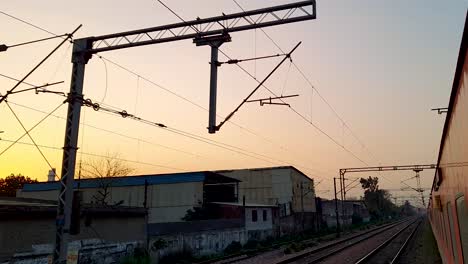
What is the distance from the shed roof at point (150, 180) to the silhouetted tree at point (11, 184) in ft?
43.2

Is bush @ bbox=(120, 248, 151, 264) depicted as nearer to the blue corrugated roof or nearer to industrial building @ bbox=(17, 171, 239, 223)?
industrial building @ bbox=(17, 171, 239, 223)

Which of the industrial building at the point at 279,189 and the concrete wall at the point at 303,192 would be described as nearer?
the industrial building at the point at 279,189

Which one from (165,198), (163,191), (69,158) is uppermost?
(163,191)

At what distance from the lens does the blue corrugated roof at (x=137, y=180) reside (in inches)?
1732

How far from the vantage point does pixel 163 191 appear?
45062 mm

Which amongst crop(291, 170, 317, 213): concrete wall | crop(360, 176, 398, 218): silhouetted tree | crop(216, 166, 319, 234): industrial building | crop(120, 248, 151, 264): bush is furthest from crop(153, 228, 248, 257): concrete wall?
crop(360, 176, 398, 218): silhouetted tree

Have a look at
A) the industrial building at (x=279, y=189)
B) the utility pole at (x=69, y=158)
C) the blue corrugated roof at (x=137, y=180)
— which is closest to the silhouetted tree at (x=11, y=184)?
the blue corrugated roof at (x=137, y=180)

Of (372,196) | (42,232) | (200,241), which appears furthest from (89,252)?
(372,196)

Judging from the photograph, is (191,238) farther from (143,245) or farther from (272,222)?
(272,222)

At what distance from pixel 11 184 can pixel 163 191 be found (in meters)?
34.9

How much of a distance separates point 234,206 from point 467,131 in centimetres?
3668

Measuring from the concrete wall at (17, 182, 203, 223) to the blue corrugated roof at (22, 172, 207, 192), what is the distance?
449 millimetres

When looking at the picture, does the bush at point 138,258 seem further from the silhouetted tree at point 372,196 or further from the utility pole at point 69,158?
the silhouetted tree at point 372,196

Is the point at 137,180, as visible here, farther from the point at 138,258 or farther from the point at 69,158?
the point at 69,158
